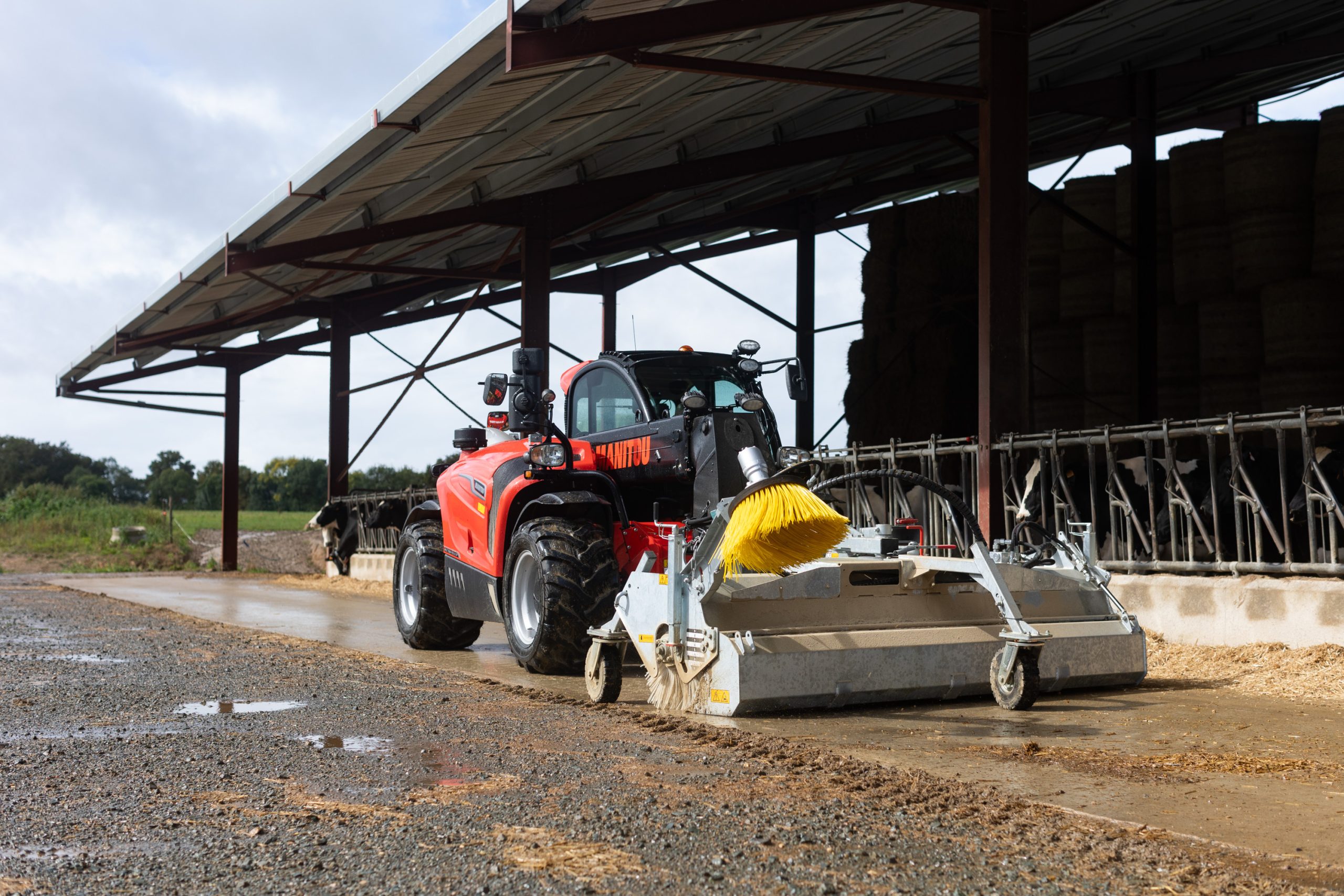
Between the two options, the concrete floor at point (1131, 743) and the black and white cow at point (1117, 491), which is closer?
the concrete floor at point (1131, 743)

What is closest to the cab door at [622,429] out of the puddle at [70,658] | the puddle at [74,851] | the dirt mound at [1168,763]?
Result: the dirt mound at [1168,763]

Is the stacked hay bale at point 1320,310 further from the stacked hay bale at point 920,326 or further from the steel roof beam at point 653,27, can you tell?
the steel roof beam at point 653,27

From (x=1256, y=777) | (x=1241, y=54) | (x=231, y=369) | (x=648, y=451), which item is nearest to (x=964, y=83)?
(x=1241, y=54)

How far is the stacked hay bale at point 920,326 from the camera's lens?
1694 centimetres

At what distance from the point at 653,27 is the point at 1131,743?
→ 6.59 m

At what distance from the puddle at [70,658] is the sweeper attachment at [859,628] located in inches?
165

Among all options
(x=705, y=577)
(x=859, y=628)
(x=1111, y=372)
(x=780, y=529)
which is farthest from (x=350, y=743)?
(x=1111, y=372)

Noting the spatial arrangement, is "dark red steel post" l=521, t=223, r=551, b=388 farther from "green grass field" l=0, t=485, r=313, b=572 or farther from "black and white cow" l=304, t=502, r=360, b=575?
"green grass field" l=0, t=485, r=313, b=572

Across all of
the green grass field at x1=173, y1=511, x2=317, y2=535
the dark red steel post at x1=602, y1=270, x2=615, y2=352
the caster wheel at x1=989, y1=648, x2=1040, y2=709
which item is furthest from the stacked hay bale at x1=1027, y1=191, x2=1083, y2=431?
the green grass field at x1=173, y1=511, x2=317, y2=535

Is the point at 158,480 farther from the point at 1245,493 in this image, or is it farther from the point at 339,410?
the point at 1245,493

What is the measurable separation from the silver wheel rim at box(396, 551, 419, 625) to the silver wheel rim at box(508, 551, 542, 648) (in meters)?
2.26

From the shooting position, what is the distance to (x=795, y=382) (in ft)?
26.8

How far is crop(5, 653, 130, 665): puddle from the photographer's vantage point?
9.30 meters

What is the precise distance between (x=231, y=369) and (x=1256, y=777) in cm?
2472
